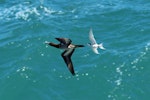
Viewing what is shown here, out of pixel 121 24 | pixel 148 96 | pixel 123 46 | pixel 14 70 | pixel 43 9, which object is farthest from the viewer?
pixel 43 9

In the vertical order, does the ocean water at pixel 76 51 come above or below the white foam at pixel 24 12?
below

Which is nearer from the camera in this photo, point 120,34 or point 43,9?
point 120,34

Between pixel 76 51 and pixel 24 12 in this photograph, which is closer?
pixel 76 51

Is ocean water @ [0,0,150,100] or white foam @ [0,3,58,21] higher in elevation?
white foam @ [0,3,58,21]

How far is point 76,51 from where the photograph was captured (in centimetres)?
5616

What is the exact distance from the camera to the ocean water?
166 ft

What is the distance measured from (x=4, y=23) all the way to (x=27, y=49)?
346 inches

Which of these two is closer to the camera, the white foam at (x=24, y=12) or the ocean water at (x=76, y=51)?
the ocean water at (x=76, y=51)

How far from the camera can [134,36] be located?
58.3 meters

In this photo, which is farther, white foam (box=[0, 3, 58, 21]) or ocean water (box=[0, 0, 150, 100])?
white foam (box=[0, 3, 58, 21])

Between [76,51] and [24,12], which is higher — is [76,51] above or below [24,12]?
below

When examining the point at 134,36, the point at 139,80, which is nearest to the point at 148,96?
the point at 139,80

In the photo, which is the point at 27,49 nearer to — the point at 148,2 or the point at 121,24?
the point at 121,24

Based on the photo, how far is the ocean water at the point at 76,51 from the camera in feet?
166
